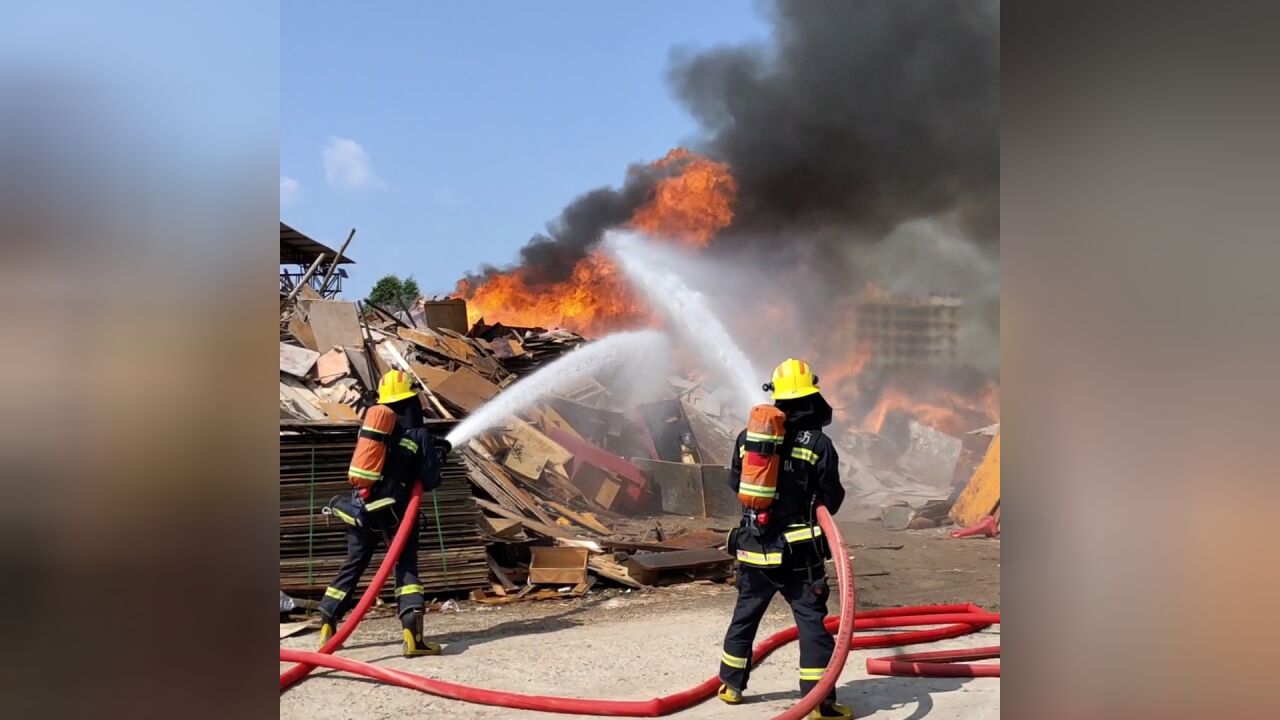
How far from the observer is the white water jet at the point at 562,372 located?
12.3 metres

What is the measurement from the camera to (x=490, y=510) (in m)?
9.99

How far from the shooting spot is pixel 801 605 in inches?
204

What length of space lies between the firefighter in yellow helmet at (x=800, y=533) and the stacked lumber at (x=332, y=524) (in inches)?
154

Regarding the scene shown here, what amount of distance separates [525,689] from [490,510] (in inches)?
162

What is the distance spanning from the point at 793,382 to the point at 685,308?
17.5m

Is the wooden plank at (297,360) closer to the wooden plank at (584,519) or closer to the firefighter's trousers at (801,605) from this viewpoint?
the wooden plank at (584,519)

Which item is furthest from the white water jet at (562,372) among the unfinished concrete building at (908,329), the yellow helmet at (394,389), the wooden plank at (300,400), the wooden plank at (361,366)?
the unfinished concrete building at (908,329)

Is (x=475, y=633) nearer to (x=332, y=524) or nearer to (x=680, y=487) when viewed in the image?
(x=332, y=524)

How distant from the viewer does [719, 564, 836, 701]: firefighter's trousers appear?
5.17 m

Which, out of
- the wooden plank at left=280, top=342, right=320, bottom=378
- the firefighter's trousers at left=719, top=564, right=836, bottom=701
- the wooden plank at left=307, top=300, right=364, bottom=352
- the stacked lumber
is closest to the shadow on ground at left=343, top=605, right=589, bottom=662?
the stacked lumber

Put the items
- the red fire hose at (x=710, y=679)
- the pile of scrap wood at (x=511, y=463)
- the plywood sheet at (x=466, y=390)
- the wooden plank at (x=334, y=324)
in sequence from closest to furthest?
the red fire hose at (x=710, y=679)
the pile of scrap wood at (x=511, y=463)
the plywood sheet at (x=466, y=390)
the wooden plank at (x=334, y=324)

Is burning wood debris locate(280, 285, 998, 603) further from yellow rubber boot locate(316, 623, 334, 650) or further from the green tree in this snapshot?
the green tree
